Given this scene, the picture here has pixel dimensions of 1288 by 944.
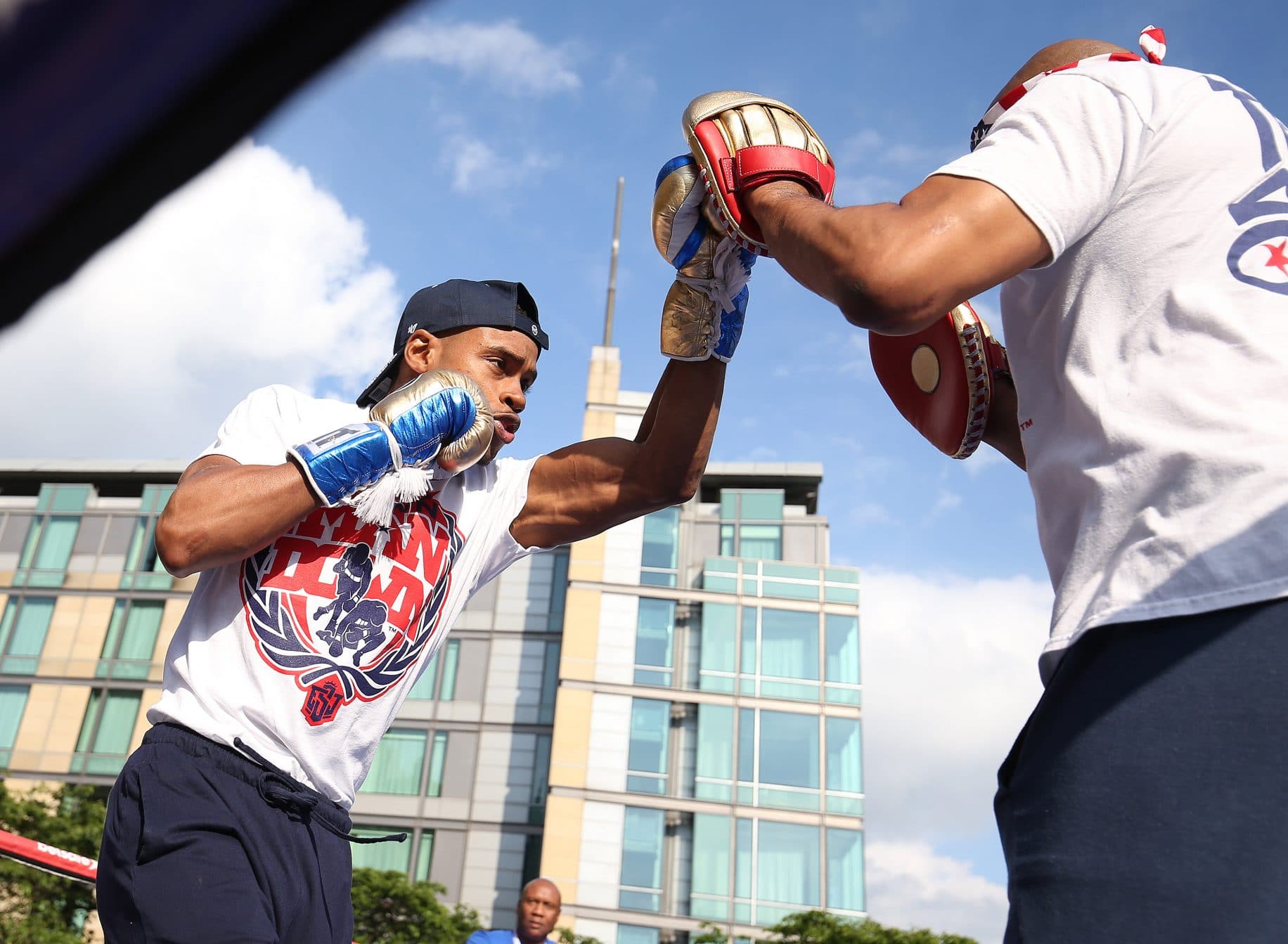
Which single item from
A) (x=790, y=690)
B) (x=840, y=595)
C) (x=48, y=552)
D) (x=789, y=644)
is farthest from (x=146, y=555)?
(x=840, y=595)

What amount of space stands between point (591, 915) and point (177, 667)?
90.3 feet

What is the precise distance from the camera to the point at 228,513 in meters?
2.24

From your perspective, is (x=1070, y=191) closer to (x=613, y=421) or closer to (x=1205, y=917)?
(x=1205, y=917)

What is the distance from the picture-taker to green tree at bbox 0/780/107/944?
63.8 ft

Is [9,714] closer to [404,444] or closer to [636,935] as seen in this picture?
[636,935]

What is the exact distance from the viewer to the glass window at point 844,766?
28.9 meters

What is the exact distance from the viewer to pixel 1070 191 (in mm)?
1448

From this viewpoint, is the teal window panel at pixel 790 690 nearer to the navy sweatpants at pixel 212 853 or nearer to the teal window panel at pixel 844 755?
the teal window panel at pixel 844 755

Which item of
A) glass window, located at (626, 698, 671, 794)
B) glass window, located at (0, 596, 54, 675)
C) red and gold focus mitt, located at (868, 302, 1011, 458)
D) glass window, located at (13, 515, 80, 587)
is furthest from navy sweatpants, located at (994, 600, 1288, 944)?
glass window, located at (13, 515, 80, 587)

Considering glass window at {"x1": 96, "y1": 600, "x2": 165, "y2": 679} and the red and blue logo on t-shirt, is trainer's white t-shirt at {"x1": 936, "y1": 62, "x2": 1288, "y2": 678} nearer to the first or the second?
the red and blue logo on t-shirt

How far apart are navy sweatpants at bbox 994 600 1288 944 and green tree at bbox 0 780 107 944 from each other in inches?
873

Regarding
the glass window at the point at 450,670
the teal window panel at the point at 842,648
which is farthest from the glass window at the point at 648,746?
the glass window at the point at 450,670

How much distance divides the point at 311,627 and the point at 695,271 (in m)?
1.23

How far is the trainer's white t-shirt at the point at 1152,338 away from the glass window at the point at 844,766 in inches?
1148
